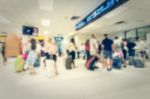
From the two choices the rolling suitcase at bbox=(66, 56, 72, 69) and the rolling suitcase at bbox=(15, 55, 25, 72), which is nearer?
the rolling suitcase at bbox=(15, 55, 25, 72)

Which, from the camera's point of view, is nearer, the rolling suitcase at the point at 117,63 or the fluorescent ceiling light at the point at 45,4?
the fluorescent ceiling light at the point at 45,4

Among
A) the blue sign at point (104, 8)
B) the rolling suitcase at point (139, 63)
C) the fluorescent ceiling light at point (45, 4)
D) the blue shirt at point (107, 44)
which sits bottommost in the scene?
the rolling suitcase at point (139, 63)

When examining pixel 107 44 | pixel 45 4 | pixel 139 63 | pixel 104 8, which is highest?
pixel 45 4

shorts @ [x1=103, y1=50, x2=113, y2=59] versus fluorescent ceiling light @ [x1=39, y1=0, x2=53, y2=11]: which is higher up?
fluorescent ceiling light @ [x1=39, y1=0, x2=53, y2=11]

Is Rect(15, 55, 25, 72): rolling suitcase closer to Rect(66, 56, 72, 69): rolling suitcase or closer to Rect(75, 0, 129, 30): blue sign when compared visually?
Rect(66, 56, 72, 69): rolling suitcase

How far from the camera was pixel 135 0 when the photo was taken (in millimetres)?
5059

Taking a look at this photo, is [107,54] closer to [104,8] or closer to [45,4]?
[104,8]

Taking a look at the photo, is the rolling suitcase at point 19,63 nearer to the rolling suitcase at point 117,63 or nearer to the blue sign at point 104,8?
the blue sign at point 104,8

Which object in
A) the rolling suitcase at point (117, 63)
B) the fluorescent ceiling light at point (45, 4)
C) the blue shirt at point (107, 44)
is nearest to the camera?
the fluorescent ceiling light at point (45, 4)

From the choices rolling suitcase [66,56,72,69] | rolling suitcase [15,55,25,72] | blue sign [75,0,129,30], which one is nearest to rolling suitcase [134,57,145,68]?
blue sign [75,0,129,30]

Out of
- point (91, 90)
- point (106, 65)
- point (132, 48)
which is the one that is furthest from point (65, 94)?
point (132, 48)

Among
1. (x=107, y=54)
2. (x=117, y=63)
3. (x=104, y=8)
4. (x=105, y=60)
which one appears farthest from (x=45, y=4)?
(x=117, y=63)

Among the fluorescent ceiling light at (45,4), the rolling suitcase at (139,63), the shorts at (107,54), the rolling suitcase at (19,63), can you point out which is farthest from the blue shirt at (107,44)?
the rolling suitcase at (19,63)

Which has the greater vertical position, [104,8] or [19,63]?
[104,8]
